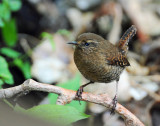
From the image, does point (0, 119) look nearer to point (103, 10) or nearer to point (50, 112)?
point (50, 112)

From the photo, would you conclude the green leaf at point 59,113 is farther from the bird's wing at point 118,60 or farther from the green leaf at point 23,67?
the green leaf at point 23,67

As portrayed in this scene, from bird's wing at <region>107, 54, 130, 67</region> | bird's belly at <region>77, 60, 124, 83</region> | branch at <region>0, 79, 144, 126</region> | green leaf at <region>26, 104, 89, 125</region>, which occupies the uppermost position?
bird's wing at <region>107, 54, 130, 67</region>

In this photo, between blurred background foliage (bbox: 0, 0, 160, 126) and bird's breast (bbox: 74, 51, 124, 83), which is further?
blurred background foliage (bbox: 0, 0, 160, 126)

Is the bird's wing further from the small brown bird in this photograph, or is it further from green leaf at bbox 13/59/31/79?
green leaf at bbox 13/59/31/79

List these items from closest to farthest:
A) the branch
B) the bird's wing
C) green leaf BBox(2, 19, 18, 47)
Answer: the branch
the bird's wing
green leaf BBox(2, 19, 18, 47)

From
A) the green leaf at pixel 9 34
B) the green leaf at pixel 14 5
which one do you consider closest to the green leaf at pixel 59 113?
the green leaf at pixel 14 5

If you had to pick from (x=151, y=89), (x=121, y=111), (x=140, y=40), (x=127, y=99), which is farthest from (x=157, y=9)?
(x=121, y=111)

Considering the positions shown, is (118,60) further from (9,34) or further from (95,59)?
(9,34)

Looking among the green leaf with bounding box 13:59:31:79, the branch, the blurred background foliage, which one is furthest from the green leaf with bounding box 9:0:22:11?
the branch
